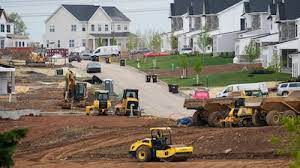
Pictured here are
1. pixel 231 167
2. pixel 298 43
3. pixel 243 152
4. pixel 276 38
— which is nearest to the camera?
pixel 231 167

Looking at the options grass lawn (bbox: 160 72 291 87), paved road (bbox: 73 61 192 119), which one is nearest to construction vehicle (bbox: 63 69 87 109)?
paved road (bbox: 73 61 192 119)

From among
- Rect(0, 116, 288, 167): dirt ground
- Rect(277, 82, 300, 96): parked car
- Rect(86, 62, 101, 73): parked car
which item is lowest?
Rect(0, 116, 288, 167): dirt ground

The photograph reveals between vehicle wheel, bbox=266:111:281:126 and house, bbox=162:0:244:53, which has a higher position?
house, bbox=162:0:244:53

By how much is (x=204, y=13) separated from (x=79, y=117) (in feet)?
217

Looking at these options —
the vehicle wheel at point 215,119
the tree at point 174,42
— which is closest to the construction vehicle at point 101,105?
the vehicle wheel at point 215,119

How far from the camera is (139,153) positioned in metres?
30.5

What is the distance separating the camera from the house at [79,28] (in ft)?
466

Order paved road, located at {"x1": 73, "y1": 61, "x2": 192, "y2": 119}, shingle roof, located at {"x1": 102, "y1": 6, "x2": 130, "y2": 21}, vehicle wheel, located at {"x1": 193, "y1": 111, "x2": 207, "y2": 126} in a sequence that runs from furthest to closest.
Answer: shingle roof, located at {"x1": 102, "y1": 6, "x2": 130, "y2": 21} → paved road, located at {"x1": 73, "y1": 61, "x2": 192, "y2": 119} → vehicle wheel, located at {"x1": 193, "y1": 111, "x2": 207, "y2": 126}

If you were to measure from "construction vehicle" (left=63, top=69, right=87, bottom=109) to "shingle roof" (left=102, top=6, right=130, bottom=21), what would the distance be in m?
91.3

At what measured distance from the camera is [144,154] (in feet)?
99.7

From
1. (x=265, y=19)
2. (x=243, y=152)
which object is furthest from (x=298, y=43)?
(x=243, y=152)

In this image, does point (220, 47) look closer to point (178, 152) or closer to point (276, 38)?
point (276, 38)

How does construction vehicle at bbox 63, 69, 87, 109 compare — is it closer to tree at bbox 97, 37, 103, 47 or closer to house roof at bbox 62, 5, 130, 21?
tree at bbox 97, 37, 103, 47

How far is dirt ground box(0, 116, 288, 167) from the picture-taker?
100.0 feet
